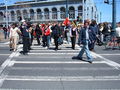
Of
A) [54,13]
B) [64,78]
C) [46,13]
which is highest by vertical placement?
[46,13]

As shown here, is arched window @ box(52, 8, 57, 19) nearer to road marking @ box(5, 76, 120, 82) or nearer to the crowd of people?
the crowd of people

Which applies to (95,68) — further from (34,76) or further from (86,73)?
(34,76)

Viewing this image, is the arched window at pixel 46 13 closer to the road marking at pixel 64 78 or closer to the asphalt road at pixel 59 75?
the asphalt road at pixel 59 75

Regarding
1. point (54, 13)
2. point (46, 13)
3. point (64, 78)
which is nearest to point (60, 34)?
point (64, 78)

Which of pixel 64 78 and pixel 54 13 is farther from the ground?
pixel 54 13

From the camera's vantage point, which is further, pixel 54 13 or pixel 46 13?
pixel 46 13

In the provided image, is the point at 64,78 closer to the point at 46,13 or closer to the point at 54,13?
the point at 54,13

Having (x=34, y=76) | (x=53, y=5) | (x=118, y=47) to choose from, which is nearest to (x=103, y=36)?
(x=118, y=47)

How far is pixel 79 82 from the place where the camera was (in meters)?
9.11

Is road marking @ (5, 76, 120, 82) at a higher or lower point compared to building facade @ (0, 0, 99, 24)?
lower

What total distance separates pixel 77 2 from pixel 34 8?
14.7 m

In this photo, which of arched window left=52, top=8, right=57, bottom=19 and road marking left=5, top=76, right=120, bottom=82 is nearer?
road marking left=5, top=76, right=120, bottom=82

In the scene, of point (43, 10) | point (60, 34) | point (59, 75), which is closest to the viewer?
point (59, 75)

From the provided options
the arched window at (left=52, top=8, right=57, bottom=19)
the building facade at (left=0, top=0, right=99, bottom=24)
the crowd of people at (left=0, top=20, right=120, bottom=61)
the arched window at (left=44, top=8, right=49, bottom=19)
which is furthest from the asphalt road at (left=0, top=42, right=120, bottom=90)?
the arched window at (left=44, top=8, right=49, bottom=19)
